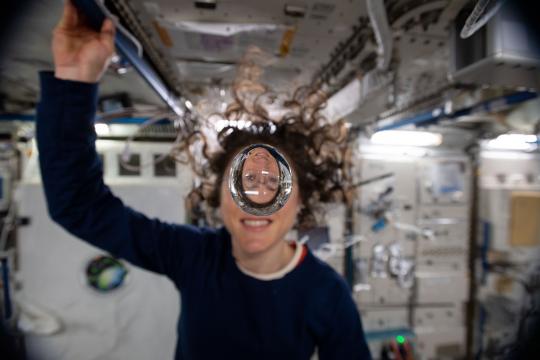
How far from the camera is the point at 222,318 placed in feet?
2.48

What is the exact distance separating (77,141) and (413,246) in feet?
7.47

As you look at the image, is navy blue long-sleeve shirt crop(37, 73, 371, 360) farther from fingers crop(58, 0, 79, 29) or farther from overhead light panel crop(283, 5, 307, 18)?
overhead light panel crop(283, 5, 307, 18)

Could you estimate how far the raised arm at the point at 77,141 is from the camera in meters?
0.54

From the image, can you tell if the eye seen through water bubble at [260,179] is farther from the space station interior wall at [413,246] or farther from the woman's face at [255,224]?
the space station interior wall at [413,246]

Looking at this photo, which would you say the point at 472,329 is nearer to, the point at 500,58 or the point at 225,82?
the point at 500,58

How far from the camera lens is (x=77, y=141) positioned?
22.8 inches

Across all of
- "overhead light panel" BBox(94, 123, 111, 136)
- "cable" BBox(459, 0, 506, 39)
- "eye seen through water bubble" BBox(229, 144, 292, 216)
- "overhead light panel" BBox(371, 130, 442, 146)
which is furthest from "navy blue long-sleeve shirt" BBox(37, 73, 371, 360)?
"overhead light panel" BBox(371, 130, 442, 146)

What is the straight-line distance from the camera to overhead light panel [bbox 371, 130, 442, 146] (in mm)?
1766

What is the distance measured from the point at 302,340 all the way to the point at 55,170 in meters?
0.88

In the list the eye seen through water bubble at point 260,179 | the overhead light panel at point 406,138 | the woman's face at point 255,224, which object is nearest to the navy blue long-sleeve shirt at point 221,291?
the woman's face at point 255,224

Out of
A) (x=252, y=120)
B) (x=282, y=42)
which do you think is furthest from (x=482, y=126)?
(x=252, y=120)

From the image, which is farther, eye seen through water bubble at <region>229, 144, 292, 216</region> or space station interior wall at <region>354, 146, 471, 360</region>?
space station interior wall at <region>354, 146, 471, 360</region>

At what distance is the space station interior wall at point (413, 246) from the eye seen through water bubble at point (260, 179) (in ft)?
5.00

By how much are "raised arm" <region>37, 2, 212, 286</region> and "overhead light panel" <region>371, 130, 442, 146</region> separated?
1722mm
